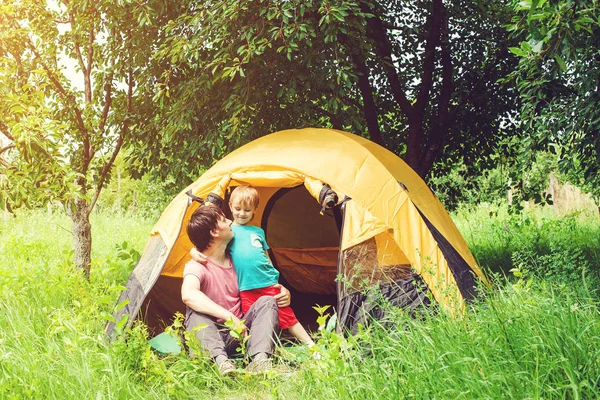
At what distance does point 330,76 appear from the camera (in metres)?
5.07

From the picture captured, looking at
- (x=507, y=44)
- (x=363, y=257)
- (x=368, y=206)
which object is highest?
(x=507, y=44)

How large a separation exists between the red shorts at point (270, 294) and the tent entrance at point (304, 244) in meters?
1.79

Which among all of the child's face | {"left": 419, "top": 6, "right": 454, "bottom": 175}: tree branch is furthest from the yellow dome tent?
{"left": 419, "top": 6, "right": 454, "bottom": 175}: tree branch

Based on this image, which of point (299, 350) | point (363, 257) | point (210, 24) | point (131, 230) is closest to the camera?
point (299, 350)

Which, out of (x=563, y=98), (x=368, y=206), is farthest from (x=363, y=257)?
(x=563, y=98)

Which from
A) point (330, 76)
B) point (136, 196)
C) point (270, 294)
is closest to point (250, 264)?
point (270, 294)

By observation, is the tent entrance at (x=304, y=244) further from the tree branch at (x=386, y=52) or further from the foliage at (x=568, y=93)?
the foliage at (x=568, y=93)

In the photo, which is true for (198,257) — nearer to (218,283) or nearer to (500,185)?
(218,283)

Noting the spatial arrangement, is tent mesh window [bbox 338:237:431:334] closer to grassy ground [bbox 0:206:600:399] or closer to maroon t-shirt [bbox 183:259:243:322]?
grassy ground [bbox 0:206:600:399]

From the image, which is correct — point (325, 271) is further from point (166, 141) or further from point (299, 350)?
point (299, 350)

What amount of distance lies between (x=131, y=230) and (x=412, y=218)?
6368mm

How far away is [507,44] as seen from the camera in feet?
21.6

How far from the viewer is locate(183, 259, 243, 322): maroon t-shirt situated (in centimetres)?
401

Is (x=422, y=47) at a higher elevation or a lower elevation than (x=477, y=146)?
higher
